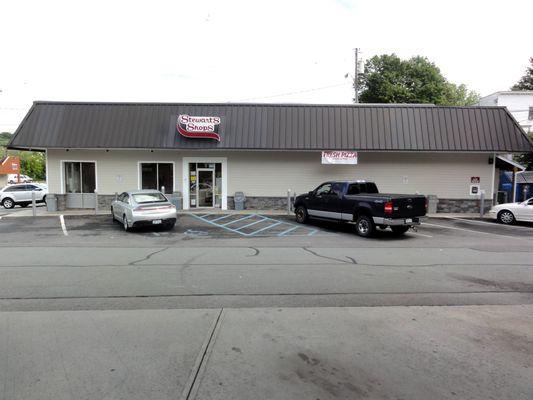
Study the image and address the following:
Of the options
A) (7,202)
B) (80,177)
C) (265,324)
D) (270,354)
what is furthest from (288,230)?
(7,202)

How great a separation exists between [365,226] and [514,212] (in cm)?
817

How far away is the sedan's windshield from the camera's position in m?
14.8

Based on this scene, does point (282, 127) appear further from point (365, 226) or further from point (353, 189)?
point (365, 226)

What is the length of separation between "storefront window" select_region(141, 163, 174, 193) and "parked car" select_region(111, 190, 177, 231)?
6218 millimetres

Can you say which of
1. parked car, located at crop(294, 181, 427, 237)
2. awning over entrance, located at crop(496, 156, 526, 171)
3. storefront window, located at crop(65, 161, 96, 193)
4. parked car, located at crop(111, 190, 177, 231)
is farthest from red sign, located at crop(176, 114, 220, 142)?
awning over entrance, located at crop(496, 156, 526, 171)

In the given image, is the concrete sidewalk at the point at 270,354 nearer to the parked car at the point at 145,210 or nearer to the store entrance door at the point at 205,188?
the parked car at the point at 145,210

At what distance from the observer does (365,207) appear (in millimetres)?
13344

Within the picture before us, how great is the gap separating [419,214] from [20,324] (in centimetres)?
1167

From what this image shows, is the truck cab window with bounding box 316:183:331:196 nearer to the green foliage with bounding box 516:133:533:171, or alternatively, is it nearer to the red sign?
the red sign

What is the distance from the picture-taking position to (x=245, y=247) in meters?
11.2

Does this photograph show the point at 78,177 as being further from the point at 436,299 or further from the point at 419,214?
the point at 436,299

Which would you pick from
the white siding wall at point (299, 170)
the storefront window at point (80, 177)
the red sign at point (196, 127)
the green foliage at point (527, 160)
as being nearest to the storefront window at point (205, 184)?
the white siding wall at point (299, 170)

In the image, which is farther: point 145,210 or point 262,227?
point 262,227

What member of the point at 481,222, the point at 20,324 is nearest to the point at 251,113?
the point at 481,222
